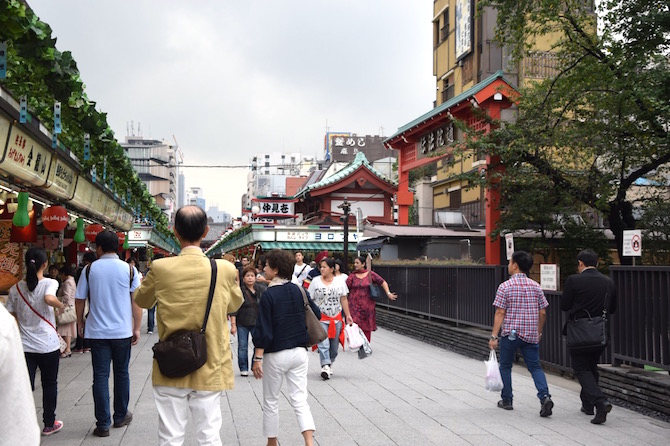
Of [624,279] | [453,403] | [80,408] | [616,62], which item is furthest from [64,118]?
[616,62]

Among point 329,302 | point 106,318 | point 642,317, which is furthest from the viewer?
point 329,302

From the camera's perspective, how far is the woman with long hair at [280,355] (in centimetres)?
585

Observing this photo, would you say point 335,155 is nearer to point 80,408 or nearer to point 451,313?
point 451,313

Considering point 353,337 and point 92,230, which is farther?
point 92,230

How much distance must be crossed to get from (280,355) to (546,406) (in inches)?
138

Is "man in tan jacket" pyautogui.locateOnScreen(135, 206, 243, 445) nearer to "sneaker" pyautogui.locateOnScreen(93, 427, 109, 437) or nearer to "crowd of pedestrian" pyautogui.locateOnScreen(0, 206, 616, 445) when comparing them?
"crowd of pedestrian" pyautogui.locateOnScreen(0, 206, 616, 445)

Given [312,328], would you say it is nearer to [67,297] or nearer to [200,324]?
[200,324]

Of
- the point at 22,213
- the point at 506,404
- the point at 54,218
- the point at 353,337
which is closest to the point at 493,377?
the point at 506,404

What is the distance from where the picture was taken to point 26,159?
7805 mm

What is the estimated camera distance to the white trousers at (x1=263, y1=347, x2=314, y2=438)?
5.84 meters

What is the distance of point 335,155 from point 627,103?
58312mm

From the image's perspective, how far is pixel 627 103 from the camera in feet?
46.2

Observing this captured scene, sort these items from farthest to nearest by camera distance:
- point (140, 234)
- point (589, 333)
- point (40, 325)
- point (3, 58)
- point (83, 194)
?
point (140, 234), point (83, 194), point (589, 333), point (40, 325), point (3, 58)

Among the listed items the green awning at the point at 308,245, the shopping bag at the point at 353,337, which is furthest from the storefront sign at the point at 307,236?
the shopping bag at the point at 353,337
